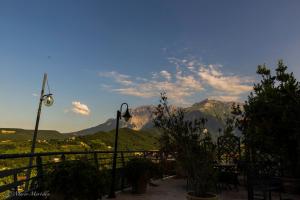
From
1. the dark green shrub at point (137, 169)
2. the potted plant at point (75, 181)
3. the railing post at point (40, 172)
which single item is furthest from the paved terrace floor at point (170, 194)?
the railing post at point (40, 172)

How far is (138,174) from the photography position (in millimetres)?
10008

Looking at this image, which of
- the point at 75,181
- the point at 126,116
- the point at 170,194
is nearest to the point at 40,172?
the point at 75,181

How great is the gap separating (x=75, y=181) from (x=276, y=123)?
8424mm

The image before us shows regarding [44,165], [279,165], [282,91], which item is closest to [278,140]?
[279,165]

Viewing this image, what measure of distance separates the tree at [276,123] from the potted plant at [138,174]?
3.90 metres

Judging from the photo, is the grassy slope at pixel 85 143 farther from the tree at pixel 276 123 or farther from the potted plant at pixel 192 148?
the potted plant at pixel 192 148

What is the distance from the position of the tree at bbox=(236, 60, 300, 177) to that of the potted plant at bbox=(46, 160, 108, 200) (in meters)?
6.15

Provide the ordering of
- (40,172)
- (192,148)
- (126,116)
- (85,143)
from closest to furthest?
(192,148)
(40,172)
(126,116)
(85,143)

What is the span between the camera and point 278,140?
11.2m

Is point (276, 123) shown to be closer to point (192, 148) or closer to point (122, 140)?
point (192, 148)

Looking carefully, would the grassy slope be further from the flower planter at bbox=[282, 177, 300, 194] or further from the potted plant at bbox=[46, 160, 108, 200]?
the potted plant at bbox=[46, 160, 108, 200]

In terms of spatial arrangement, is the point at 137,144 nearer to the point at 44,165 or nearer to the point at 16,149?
the point at 16,149

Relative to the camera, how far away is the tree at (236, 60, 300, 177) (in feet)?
35.1

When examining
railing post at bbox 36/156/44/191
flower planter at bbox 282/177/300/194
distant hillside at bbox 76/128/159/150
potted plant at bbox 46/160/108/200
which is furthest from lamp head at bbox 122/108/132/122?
distant hillside at bbox 76/128/159/150
